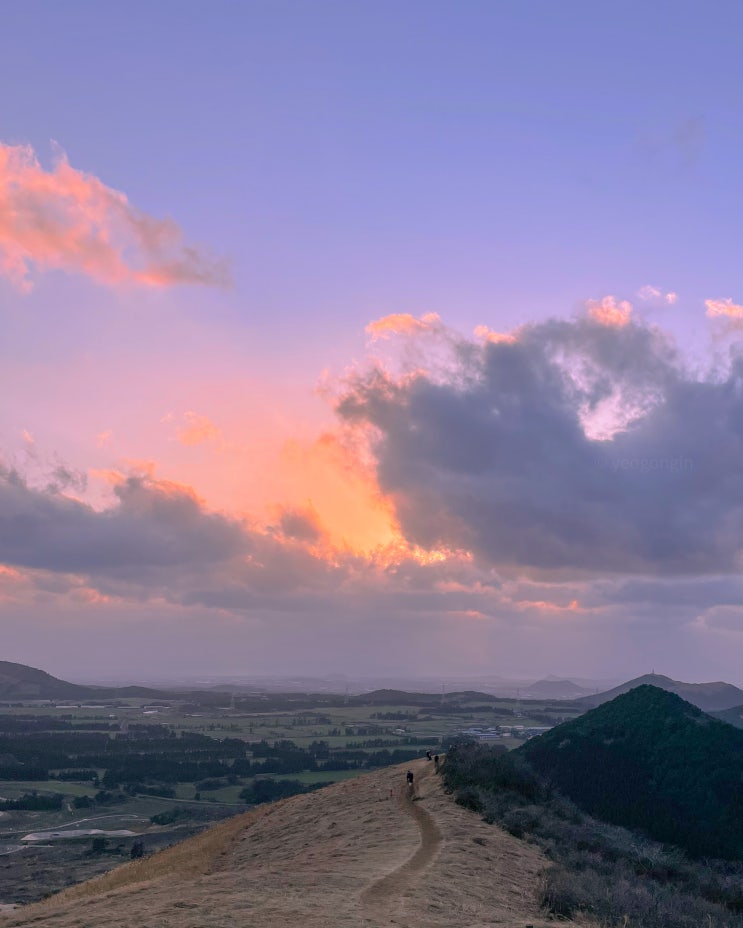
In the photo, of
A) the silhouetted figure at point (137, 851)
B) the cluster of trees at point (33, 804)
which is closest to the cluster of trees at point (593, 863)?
the silhouetted figure at point (137, 851)

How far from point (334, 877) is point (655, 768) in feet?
163

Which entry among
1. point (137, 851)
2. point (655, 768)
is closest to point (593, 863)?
point (655, 768)

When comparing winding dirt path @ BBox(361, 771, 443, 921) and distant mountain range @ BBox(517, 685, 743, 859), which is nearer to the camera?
winding dirt path @ BBox(361, 771, 443, 921)

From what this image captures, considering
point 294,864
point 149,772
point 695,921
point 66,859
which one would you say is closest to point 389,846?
point 294,864

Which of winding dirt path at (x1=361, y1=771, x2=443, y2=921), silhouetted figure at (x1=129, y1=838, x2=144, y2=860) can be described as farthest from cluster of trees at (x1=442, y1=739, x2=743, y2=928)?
silhouetted figure at (x1=129, y1=838, x2=144, y2=860)

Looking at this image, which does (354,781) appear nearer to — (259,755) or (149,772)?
(149,772)

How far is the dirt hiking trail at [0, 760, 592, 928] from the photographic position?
24.8 metres

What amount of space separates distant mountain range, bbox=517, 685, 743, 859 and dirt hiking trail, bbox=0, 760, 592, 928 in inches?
763

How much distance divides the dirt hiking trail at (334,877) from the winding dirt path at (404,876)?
0.19 ft

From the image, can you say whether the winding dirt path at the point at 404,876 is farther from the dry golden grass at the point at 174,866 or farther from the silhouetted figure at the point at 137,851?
the silhouetted figure at the point at 137,851

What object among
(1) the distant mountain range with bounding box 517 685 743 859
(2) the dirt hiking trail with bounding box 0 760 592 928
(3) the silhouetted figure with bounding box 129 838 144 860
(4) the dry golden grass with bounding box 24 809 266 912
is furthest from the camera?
(3) the silhouetted figure with bounding box 129 838 144 860

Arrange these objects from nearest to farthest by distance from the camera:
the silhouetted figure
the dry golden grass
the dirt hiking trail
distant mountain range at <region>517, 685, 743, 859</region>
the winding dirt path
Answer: the dirt hiking trail, the winding dirt path, the dry golden grass, distant mountain range at <region>517, 685, 743, 859</region>, the silhouetted figure

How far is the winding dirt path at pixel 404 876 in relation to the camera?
2602 cm

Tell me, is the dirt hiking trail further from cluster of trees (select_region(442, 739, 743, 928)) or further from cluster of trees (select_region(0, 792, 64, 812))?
cluster of trees (select_region(0, 792, 64, 812))
